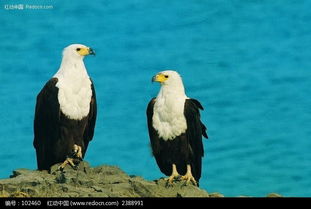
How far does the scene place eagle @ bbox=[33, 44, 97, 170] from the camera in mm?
22688

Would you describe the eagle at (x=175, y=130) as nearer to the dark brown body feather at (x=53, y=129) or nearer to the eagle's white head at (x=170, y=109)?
the eagle's white head at (x=170, y=109)

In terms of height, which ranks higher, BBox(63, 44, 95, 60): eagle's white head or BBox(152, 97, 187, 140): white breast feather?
BBox(63, 44, 95, 60): eagle's white head

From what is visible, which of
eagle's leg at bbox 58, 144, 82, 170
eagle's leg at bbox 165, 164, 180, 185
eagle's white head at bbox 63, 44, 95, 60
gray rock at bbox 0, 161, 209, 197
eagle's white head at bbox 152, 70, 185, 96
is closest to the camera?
gray rock at bbox 0, 161, 209, 197

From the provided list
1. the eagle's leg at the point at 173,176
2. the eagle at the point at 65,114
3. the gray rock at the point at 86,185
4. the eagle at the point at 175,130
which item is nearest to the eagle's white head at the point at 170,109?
the eagle at the point at 175,130

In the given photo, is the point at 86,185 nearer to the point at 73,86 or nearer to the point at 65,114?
the point at 65,114

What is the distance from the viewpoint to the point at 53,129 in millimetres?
22828

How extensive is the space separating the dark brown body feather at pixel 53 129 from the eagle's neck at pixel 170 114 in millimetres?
1272

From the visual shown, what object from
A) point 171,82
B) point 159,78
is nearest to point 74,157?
point 159,78

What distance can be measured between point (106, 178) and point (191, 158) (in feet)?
6.34

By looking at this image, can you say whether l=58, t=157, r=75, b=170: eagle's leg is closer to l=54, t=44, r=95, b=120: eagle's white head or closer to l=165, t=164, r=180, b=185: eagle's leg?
l=54, t=44, r=95, b=120: eagle's white head

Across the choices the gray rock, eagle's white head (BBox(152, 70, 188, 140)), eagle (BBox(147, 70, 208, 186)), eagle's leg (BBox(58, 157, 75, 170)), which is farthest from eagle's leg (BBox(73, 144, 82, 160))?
eagle's white head (BBox(152, 70, 188, 140))

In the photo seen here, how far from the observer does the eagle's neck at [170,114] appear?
74.3 ft

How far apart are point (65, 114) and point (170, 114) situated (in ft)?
6.32
